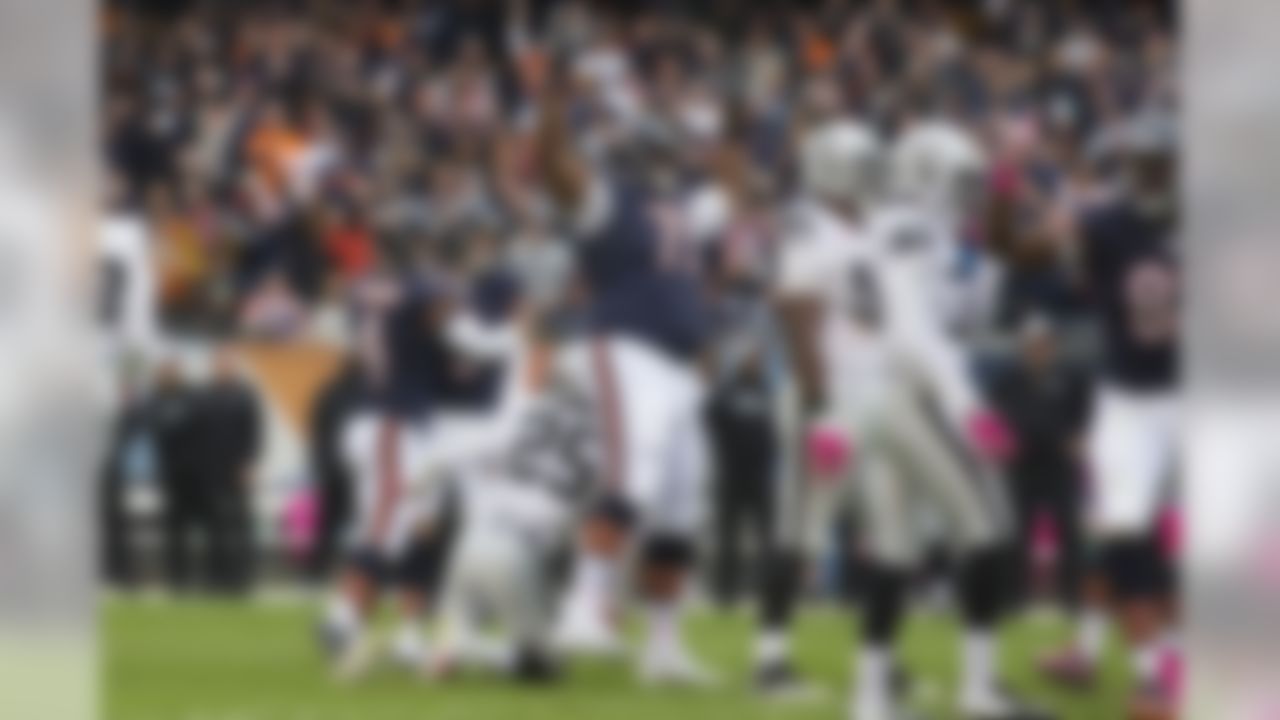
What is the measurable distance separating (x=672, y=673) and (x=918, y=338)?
1.12 metres

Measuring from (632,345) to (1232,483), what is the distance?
533 cm

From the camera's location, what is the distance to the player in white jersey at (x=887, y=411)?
554 cm

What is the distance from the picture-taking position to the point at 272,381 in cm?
771

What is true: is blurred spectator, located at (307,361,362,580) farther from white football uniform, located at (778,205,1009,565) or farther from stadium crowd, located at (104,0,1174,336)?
white football uniform, located at (778,205,1009,565)

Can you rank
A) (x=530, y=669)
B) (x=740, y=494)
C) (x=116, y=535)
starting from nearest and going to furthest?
(x=530, y=669) → (x=740, y=494) → (x=116, y=535)

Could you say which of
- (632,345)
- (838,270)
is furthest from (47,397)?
(632,345)

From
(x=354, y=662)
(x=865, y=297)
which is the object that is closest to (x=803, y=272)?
(x=865, y=297)

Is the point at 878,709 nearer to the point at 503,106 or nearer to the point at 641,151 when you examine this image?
the point at 641,151

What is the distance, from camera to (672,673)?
632 centimetres

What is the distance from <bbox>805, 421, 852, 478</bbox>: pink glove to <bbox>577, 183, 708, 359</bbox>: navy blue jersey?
1.20 feet

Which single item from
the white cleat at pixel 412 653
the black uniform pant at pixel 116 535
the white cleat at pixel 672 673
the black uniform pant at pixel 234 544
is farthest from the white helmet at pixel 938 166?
the black uniform pant at pixel 116 535

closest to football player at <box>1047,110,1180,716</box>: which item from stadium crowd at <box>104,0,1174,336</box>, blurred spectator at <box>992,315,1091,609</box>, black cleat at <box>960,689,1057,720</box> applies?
black cleat at <box>960,689,1057,720</box>

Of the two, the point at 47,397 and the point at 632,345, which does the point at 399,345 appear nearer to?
the point at 632,345

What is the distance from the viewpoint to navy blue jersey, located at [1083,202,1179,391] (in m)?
5.45
